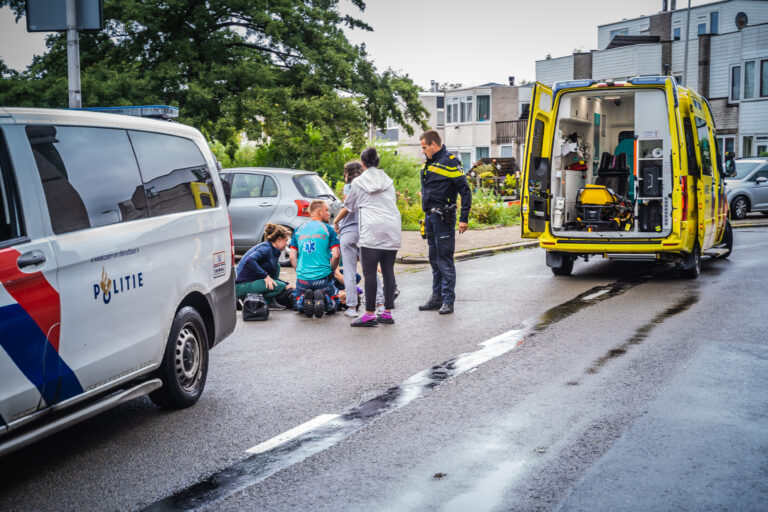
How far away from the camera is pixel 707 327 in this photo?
8477 mm

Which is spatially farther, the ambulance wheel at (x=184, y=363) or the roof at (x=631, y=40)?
the roof at (x=631, y=40)

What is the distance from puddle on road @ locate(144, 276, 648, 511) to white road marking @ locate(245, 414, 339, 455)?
0.13 ft

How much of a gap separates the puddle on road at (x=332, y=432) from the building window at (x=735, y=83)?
37988 millimetres

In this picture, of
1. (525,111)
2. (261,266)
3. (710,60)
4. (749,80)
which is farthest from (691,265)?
(710,60)

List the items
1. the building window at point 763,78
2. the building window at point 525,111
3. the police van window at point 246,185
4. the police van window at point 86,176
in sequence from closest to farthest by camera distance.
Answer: the police van window at point 86,176 < the building window at point 525,111 < the police van window at point 246,185 < the building window at point 763,78

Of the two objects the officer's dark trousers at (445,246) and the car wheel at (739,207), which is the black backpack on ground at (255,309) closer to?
the officer's dark trousers at (445,246)

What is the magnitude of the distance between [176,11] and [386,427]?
19796 millimetres

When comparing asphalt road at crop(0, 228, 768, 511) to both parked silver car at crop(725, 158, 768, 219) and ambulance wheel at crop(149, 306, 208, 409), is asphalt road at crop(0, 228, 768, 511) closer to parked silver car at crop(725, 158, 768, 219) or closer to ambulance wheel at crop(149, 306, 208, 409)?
ambulance wheel at crop(149, 306, 208, 409)

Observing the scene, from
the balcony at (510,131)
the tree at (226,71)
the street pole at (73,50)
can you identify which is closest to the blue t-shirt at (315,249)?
the street pole at (73,50)

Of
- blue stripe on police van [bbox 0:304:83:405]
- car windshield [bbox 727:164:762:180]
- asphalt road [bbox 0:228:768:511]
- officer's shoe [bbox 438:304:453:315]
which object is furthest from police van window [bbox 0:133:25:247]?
car windshield [bbox 727:164:762:180]

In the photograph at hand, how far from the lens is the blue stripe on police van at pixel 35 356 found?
4043 millimetres

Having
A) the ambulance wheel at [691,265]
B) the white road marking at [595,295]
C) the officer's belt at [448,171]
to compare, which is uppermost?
the officer's belt at [448,171]

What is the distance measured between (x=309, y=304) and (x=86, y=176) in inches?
197

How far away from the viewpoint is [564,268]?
1284 centimetres
